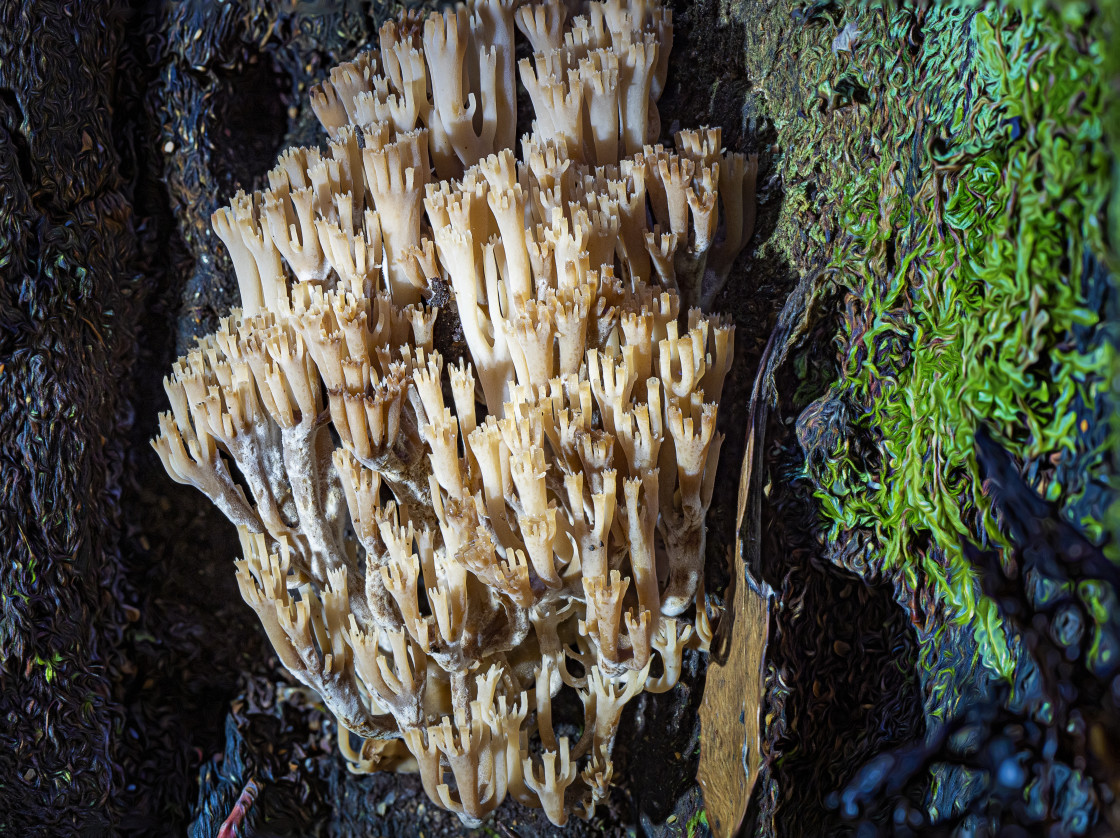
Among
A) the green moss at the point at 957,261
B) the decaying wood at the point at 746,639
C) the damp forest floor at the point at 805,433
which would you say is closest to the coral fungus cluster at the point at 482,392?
the decaying wood at the point at 746,639

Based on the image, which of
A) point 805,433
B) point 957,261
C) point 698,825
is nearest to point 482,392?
point 805,433

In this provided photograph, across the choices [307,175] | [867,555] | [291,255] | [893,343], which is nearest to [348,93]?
[307,175]

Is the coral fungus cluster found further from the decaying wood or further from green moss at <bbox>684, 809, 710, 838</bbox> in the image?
green moss at <bbox>684, 809, 710, 838</bbox>

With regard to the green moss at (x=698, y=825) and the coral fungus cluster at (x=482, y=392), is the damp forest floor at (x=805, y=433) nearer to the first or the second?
the green moss at (x=698, y=825)

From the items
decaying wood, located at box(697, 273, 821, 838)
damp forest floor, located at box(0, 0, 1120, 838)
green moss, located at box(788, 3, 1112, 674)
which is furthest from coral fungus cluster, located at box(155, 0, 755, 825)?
green moss, located at box(788, 3, 1112, 674)

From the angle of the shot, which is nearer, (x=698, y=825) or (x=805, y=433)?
(x=805, y=433)

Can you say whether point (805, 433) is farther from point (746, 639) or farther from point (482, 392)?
point (482, 392)
